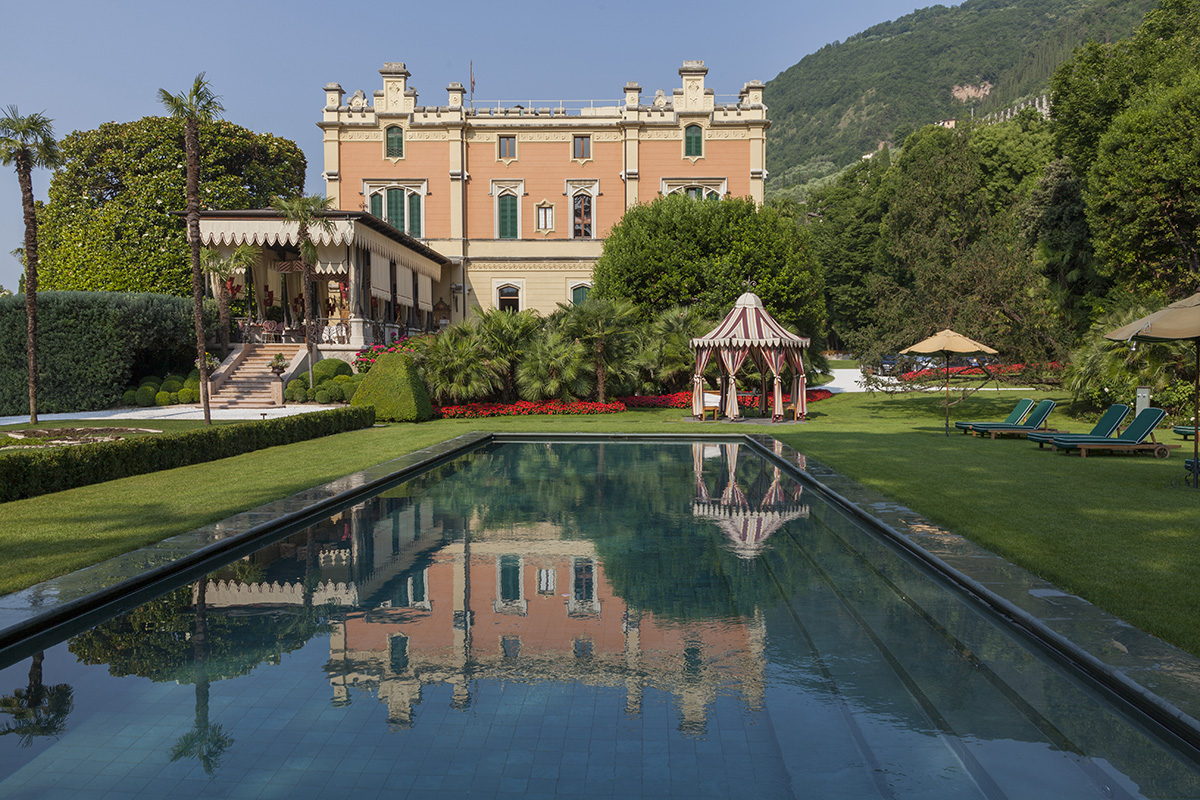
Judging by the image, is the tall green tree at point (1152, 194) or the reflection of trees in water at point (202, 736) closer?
the reflection of trees in water at point (202, 736)

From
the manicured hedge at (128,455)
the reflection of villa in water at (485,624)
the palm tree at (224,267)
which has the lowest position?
the reflection of villa in water at (485,624)

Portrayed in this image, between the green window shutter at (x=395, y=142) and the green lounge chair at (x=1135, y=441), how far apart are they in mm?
34150

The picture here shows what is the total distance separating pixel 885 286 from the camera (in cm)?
2986

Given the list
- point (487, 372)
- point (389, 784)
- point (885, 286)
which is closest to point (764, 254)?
point (885, 286)

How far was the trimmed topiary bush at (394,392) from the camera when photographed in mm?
22172

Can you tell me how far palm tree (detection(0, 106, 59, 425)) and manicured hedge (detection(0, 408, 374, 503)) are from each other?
7113 mm

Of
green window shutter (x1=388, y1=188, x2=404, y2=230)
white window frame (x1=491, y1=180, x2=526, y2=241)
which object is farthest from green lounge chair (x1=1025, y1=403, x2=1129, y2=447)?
green window shutter (x1=388, y1=188, x2=404, y2=230)

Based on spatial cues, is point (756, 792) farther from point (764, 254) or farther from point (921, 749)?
point (764, 254)

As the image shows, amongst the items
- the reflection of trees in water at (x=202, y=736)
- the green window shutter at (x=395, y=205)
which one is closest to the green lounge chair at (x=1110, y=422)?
the reflection of trees in water at (x=202, y=736)

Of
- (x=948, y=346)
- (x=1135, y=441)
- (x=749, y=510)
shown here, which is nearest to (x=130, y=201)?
(x=948, y=346)

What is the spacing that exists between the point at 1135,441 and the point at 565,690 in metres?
13.5

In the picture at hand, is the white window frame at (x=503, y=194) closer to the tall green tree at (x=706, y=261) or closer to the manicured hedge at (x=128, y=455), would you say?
the tall green tree at (x=706, y=261)

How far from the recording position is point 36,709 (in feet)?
13.5

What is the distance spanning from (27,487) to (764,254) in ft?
84.1
